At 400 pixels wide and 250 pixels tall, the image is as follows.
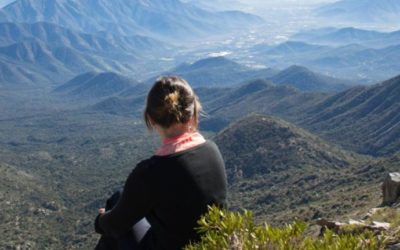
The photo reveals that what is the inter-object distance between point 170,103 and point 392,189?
53.5 ft

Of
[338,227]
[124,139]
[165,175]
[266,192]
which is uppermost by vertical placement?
[165,175]

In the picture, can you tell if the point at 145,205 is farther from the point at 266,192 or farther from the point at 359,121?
the point at 359,121

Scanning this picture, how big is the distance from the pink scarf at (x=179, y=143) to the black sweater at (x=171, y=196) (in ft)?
0.28

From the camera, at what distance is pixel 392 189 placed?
21656 millimetres

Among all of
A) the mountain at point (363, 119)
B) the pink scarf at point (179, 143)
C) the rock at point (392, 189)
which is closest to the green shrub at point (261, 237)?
the pink scarf at point (179, 143)

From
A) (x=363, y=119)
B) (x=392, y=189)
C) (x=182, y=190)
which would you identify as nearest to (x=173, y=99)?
(x=182, y=190)

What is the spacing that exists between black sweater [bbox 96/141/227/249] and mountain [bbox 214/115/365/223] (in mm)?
59563

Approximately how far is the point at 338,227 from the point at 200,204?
27.3 feet

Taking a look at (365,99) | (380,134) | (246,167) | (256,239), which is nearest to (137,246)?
(256,239)

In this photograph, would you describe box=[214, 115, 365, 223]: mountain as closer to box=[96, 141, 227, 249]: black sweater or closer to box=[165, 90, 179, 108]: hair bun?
box=[96, 141, 227, 249]: black sweater

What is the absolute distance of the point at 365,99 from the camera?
174000mm

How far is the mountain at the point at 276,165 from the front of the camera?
7594 cm

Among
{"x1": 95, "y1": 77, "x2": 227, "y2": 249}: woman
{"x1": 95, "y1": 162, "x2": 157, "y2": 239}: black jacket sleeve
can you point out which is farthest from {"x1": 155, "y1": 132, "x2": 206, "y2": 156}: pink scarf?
{"x1": 95, "y1": 162, "x2": 157, "y2": 239}: black jacket sleeve

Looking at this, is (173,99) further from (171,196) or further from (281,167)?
(281,167)
